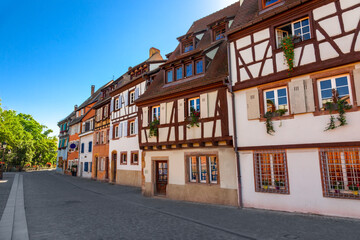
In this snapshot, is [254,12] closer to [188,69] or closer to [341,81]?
[188,69]

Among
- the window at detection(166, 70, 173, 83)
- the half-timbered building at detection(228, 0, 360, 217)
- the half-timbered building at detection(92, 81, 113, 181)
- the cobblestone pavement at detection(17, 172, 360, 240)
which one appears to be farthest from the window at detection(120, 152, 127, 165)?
the half-timbered building at detection(228, 0, 360, 217)

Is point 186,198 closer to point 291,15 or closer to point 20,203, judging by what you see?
point 20,203

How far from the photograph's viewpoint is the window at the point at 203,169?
1131cm

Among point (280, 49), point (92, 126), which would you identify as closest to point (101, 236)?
point (280, 49)

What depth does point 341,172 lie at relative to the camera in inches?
308

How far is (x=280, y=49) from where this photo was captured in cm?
919

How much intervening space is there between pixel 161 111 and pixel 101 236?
8.26 metres

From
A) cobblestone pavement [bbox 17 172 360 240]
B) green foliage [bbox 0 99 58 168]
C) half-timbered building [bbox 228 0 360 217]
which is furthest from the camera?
green foliage [bbox 0 99 58 168]

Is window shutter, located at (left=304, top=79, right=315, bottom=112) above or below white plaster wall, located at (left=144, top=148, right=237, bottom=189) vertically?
above

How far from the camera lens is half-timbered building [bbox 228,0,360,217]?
303 inches

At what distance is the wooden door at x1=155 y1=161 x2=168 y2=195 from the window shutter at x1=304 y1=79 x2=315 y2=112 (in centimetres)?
844

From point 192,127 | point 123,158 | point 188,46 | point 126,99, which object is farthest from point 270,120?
point 123,158

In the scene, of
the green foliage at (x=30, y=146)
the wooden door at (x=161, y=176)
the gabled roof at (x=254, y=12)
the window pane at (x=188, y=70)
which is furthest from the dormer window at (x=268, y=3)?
the green foliage at (x=30, y=146)

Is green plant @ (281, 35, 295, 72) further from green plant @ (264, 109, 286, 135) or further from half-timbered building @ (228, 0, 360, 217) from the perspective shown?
green plant @ (264, 109, 286, 135)
